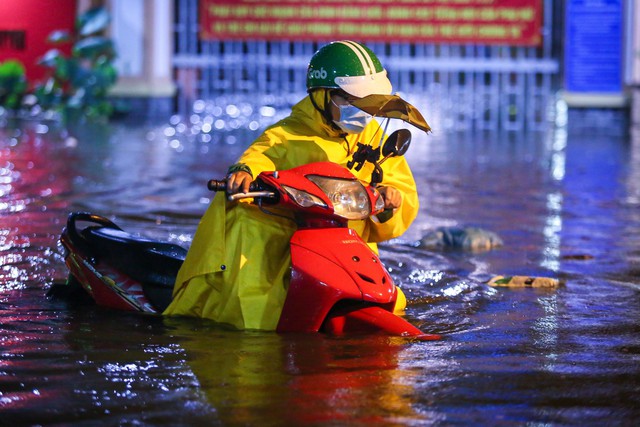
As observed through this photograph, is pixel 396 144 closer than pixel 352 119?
Yes

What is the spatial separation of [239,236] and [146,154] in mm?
9804

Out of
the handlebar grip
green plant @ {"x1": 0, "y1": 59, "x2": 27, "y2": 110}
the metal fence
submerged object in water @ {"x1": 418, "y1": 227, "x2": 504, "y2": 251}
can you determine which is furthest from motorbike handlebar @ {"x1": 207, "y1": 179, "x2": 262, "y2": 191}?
green plant @ {"x1": 0, "y1": 59, "x2": 27, "y2": 110}

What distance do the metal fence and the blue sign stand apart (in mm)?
565

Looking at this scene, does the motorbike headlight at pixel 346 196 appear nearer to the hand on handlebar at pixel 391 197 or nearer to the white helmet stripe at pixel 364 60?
the hand on handlebar at pixel 391 197

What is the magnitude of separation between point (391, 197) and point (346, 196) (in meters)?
0.28

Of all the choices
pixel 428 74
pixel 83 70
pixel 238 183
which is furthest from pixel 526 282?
pixel 83 70

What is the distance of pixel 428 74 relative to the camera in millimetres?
20000

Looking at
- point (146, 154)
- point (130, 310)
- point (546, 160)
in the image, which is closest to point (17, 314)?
point (130, 310)

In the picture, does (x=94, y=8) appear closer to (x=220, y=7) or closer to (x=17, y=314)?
(x=220, y=7)

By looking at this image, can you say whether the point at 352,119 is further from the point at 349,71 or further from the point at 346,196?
the point at 346,196

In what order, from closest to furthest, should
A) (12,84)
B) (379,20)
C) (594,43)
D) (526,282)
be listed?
(526,282), (594,43), (379,20), (12,84)

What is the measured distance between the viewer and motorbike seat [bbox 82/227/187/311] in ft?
15.1

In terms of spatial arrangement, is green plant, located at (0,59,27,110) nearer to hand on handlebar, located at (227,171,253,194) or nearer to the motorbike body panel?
hand on handlebar, located at (227,171,253,194)

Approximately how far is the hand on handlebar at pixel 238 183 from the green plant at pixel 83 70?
16197mm
